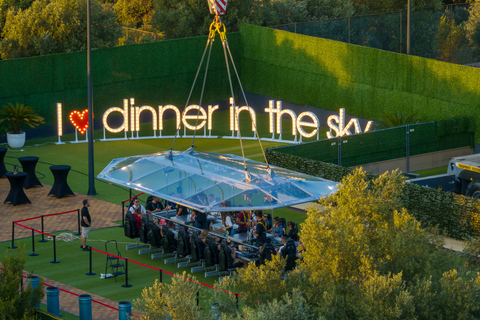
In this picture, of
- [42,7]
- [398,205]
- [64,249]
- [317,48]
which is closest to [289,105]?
[317,48]

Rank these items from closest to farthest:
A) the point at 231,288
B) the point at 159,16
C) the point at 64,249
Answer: the point at 231,288, the point at 64,249, the point at 159,16

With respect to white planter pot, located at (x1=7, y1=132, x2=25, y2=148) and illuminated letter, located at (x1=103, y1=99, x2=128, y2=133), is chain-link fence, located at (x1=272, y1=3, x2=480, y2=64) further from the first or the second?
white planter pot, located at (x1=7, y1=132, x2=25, y2=148)

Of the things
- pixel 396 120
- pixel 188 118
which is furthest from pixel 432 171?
pixel 188 118

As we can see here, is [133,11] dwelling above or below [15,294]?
above

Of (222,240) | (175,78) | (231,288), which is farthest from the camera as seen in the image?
(175,78)

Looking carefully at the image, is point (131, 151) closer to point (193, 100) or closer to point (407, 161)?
point (193, 100)

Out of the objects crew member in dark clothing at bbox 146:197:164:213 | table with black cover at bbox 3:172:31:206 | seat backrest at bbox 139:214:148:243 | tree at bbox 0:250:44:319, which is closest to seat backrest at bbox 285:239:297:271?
seat backrest at bbox 139:214:148:243

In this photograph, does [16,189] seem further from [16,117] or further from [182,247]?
[16,117]
